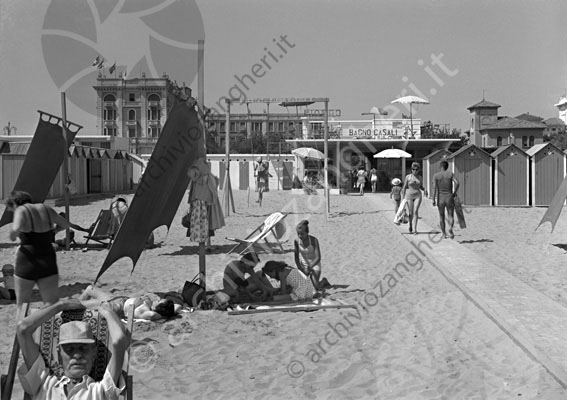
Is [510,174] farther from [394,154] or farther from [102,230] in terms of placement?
[102,230]

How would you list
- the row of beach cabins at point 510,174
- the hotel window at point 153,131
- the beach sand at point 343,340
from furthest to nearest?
1. the hotel window at point 153,131
2. the row of beach cabins at point 510,174
3. the beach sand at point 343,340

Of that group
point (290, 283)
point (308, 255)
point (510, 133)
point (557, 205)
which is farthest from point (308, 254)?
point (510, 133)

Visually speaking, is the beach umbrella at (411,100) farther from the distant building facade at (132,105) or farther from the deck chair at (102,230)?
the distant building facade at (132,105)

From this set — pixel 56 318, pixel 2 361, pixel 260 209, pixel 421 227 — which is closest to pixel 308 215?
pixel 260 209

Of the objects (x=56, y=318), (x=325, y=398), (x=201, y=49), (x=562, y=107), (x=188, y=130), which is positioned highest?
(x=562, y=107)

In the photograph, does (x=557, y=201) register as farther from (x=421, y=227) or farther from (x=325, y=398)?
(x=325, y=398)

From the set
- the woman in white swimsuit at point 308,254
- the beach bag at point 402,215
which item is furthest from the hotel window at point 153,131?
the woman in white swimsuit at point 308,254

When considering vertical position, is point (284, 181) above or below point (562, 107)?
below

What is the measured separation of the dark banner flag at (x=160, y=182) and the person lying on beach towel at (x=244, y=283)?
0.96m

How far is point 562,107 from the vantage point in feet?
338

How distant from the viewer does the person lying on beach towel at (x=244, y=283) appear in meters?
7.26

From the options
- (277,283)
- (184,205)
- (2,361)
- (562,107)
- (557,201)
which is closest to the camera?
(2,361)

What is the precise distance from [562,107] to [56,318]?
110m

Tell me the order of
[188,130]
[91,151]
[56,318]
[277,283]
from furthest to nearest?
[91,151]
[277,283]
[188,130]
[56,318]
